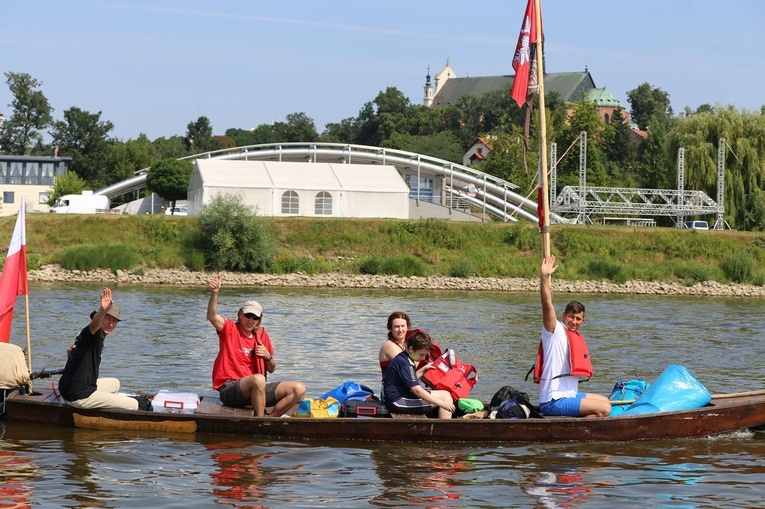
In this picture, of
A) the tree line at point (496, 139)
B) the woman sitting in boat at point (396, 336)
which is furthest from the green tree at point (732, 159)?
the woman sitting in boat at point (396, 336)

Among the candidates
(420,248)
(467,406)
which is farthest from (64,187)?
(467,406)

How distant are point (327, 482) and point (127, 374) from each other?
9193 millimetres

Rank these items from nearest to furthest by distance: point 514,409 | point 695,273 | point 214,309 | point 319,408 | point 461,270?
point 214,309
point 514,409
point 319,408
point 461,270
point 695,273

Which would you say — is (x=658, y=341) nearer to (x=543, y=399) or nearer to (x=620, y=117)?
(x=543, y=399)

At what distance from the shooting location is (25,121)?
101000 mm

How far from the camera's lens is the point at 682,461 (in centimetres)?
1286

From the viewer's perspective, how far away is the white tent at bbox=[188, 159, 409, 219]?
64562 mm

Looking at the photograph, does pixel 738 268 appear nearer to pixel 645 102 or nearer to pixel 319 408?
pixel 319 408

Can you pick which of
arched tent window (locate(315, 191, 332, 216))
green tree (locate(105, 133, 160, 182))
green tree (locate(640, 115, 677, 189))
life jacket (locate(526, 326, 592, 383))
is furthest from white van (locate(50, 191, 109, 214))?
life jacket (locate(526, 326, 592, 383))

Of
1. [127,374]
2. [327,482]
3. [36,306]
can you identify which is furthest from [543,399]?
[36,306]

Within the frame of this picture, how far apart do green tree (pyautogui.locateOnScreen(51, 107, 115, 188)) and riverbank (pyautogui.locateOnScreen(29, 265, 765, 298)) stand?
43382mm

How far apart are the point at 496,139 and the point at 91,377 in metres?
87.9

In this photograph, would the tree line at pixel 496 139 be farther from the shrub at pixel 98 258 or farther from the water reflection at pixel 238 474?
the shrub at pixel 98 258

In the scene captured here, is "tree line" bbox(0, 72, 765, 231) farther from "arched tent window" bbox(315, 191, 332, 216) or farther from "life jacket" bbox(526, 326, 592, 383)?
"arched tent window" bbox(315, 191, 332, 216)
